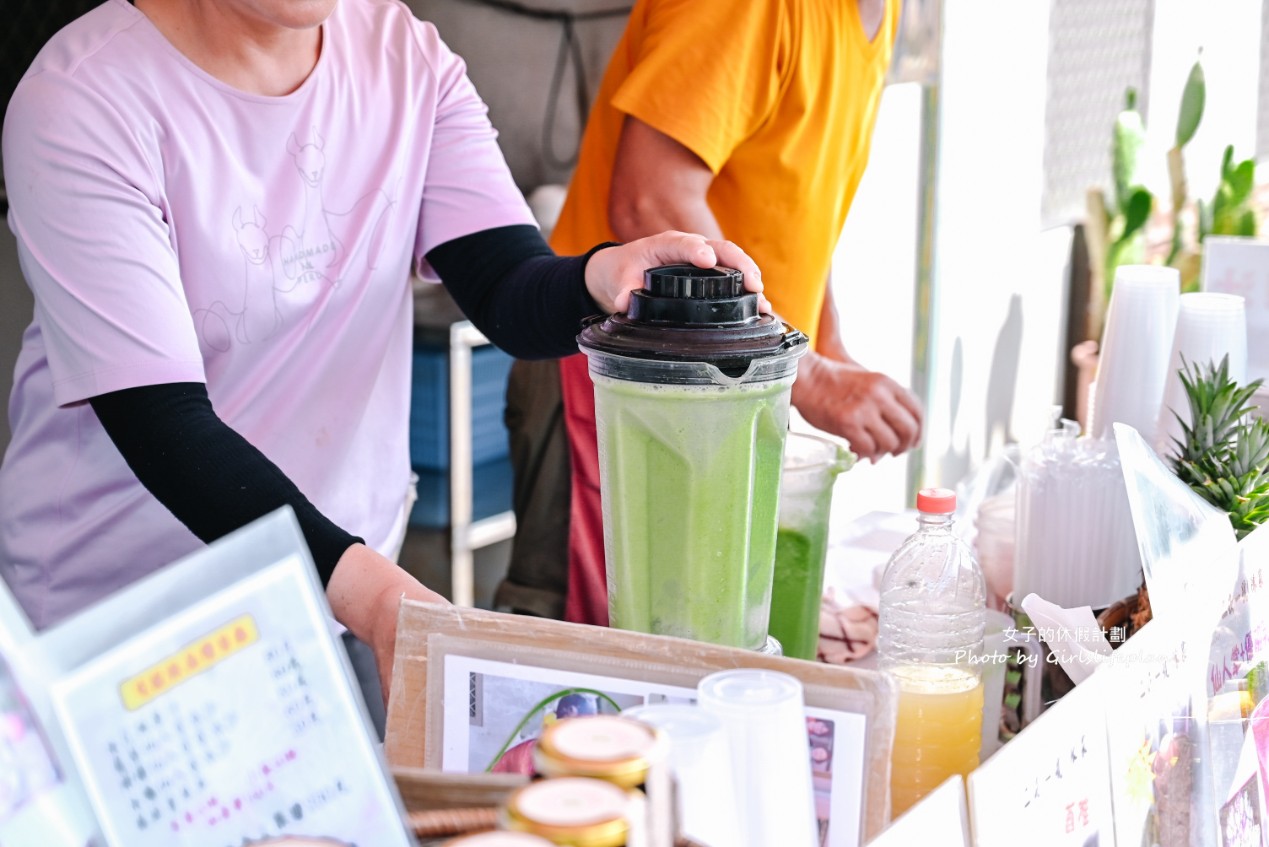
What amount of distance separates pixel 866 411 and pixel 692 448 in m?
0.61

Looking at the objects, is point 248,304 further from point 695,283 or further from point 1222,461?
point 1222,461

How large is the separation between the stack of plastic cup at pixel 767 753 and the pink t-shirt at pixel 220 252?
1.91 ft

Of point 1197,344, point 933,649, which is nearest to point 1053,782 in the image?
point 933,649

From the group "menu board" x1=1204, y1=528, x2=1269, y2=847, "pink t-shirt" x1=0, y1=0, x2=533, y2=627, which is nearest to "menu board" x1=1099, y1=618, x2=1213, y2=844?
"menu board" x1=1204, y1=528, x2=1269, y2=847

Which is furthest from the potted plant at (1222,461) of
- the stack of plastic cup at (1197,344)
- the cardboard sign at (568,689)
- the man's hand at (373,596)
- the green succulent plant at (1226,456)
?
the man's hand at (373,596)

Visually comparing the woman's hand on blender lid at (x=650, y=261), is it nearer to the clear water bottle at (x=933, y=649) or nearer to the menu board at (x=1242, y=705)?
the clear water bottle at (x=933, y=649)

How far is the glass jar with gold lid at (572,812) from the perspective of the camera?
0.51 m

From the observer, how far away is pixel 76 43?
1.15 m

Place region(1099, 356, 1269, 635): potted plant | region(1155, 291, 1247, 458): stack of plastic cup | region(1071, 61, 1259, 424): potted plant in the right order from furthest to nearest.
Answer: region(1071, 61, 1259, 424): potted plant, region(1155, 291, 1247, 458): stack of plastic cup, region(1099, 356, 1269, 635): potted plant

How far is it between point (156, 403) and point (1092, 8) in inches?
162

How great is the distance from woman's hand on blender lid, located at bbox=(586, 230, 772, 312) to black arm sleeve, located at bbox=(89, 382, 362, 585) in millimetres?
298

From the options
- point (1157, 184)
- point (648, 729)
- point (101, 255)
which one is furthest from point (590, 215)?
point (1157, 184)

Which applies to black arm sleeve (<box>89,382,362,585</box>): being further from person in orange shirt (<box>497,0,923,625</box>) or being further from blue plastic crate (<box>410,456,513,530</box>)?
blue plastic crate (<box>410,456,513,530</box>)

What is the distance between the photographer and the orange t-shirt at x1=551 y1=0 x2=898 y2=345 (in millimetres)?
1618
